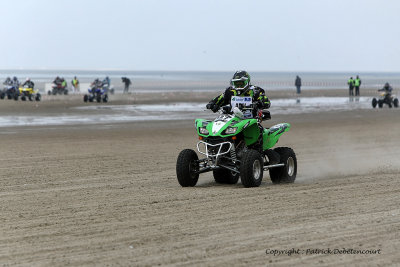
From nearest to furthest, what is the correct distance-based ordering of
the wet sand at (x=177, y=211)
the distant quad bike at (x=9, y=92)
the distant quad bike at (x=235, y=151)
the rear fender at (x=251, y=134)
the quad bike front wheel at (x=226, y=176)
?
the wet sand at (x=177, y=211) < the distant quad bike at (x=235, y=151) < the rear fender at (x=251, y=134) < the quad bike front wheel at (x=226, y=176) < the distant quad bike at (x=9, y=92)

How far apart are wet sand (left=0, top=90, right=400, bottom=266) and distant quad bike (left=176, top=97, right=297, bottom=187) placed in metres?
0.28

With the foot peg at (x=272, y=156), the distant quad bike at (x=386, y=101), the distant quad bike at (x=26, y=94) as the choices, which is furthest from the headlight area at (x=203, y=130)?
the distant quad bike at (x=26, y=94)

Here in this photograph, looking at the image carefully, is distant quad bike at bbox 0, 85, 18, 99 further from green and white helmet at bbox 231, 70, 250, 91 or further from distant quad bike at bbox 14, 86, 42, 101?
green and white helmet at bbox 231, 70, 250, 91

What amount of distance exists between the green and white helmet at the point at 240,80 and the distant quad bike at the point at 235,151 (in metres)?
0.27

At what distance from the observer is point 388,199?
33.5 ft

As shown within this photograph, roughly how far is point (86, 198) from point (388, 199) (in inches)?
164

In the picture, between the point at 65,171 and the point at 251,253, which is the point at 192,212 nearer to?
the point at 251,253

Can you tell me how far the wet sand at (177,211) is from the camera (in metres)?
7.17

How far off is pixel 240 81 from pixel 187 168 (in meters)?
1.65

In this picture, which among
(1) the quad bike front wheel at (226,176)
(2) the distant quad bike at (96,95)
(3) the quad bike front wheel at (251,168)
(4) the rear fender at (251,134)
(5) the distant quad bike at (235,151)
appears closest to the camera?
(3) the quad bike front wheel at (251,168)

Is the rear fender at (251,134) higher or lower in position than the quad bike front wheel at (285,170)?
higher

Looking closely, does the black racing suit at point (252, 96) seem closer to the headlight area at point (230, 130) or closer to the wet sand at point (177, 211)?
the headlight area at point (230, 130)

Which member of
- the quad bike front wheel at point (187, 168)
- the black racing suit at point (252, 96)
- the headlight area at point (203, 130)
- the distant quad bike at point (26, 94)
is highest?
the black racing suit at point (252, 96)

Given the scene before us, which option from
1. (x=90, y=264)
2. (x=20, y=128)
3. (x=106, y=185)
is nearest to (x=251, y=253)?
(x=90, y=264)
